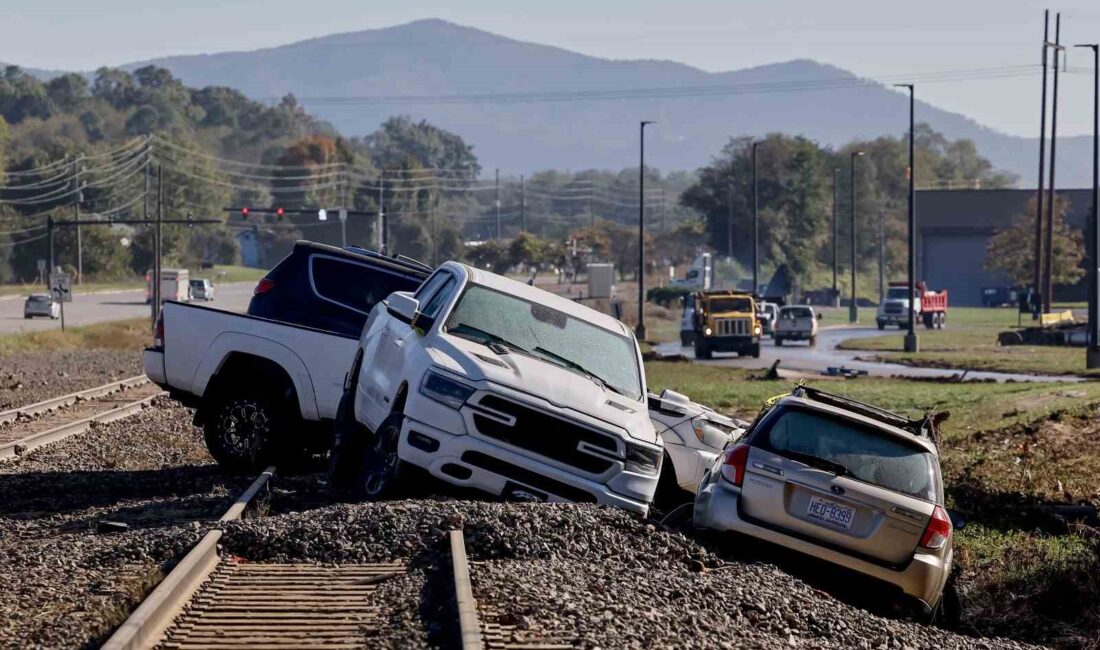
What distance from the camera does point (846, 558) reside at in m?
11.2

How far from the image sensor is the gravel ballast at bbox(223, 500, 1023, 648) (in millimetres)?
8805

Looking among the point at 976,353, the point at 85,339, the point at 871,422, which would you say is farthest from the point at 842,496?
the point at 85,339

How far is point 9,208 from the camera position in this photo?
128 metres

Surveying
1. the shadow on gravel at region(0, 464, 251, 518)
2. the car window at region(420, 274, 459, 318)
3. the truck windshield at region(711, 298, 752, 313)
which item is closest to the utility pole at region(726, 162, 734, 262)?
the truck windshield at region(711, 298, 752, 313)

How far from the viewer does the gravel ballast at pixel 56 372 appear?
30547 millimetres

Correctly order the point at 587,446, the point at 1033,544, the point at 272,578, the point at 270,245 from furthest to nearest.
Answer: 1. the point at 270,245
2. the point at 1033,544
3. the point at 587,446
4. the point at 272,578

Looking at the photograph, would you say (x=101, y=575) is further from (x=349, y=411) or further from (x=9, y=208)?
(x=9, y=208)

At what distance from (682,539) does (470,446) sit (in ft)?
5.75

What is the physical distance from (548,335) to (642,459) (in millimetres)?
1580

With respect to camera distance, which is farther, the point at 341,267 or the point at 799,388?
the point at 341,267

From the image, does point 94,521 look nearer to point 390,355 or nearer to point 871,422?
point 390,355

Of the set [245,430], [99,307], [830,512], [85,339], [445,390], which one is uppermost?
[445,390]

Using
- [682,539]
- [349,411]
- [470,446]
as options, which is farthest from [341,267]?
[682,539]

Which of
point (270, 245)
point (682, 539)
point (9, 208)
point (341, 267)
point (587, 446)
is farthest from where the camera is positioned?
point (270, 245)
